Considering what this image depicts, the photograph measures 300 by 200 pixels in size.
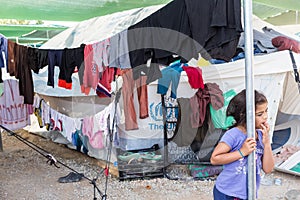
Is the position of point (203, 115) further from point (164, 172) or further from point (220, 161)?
point (220, 161)

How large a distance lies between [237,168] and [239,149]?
5.4 inches

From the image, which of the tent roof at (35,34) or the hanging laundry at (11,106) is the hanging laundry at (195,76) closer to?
the hanging laundry at (11,106)

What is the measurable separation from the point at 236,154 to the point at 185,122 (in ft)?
8.20

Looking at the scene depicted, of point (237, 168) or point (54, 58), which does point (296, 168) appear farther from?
point (54, 58)

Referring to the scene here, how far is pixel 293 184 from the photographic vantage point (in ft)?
11.4

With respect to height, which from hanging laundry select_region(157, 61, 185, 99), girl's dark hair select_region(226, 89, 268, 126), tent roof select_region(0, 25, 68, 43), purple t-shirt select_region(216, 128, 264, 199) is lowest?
purple t-shirt select_region(216, 128, 264, 199)

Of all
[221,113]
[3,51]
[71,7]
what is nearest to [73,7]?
[71,7]

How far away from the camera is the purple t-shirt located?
161 centimetres

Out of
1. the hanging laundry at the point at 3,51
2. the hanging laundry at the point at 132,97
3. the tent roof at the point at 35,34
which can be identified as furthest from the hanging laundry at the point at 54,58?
the tent roof at the point at 35,34

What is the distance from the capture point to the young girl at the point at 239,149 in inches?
62.3

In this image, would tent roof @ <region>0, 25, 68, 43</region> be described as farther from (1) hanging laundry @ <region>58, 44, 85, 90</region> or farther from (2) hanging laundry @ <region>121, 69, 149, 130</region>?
(2) hanging laundry @ <region>121, 69, 149, 130</region>

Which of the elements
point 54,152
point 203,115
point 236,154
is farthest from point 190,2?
point 54,152

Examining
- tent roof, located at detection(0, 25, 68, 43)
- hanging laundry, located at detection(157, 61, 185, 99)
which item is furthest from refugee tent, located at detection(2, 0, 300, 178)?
tent roof, located at detection(0, 25, 68, 43)

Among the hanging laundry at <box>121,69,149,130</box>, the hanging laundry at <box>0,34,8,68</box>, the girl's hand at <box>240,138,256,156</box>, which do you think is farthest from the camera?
the hanging laundry at <box>0,34,8,68</box>
